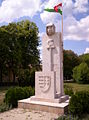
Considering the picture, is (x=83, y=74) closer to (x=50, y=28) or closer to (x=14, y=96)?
(x=50, y=28)

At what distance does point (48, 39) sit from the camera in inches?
353

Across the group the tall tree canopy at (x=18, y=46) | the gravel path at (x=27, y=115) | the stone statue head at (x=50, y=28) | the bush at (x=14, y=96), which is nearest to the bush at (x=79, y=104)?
the gravel path at (x=27, y=115)

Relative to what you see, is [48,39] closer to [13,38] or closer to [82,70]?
[13,38]

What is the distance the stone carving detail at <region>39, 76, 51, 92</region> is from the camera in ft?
26.4

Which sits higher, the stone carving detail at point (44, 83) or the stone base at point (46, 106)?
the stone carving detail at point (44, 83)

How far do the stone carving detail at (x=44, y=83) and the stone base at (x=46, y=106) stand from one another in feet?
2.15

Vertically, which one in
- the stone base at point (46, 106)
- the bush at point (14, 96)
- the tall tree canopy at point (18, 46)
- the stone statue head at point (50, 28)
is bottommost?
the stone base at point (46, 106)

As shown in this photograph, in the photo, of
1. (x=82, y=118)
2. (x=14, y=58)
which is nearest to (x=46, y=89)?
(x=82, y=118)

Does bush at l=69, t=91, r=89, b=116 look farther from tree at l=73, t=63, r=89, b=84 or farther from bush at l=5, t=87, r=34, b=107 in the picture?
tree at l=73, t=63, r=89, b=84

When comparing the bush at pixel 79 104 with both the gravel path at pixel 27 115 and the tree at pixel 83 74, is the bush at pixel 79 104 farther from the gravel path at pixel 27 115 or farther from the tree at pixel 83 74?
the tree at pixel 83 74

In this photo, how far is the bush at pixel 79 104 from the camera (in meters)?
6.86

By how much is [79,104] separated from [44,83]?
1999mm

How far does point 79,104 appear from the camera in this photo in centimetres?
690

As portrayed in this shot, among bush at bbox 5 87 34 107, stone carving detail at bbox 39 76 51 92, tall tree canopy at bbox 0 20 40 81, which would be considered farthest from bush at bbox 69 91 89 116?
tall tree canopy at bbox 0 20 40 81
